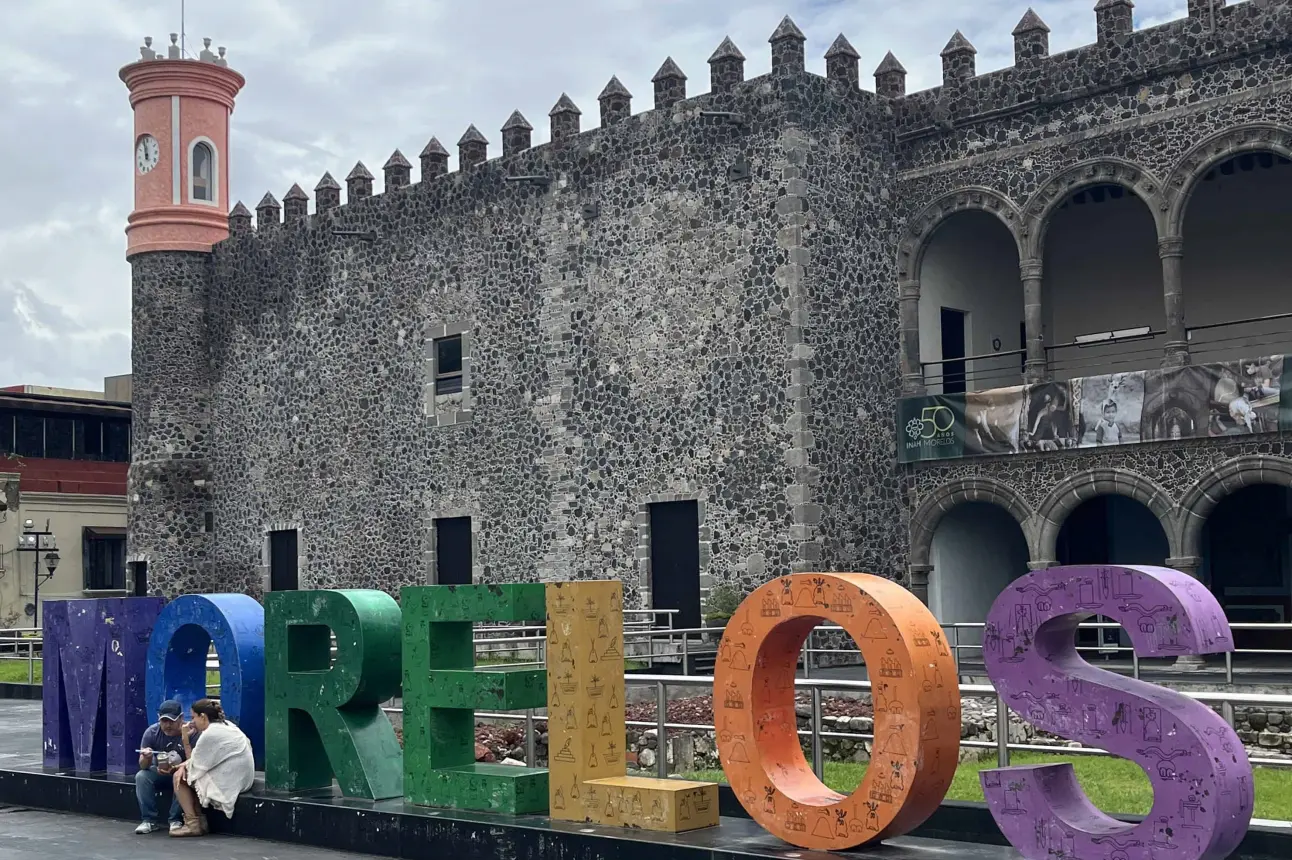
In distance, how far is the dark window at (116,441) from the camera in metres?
39.2

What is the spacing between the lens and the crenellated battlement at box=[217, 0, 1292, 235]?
17.5 m

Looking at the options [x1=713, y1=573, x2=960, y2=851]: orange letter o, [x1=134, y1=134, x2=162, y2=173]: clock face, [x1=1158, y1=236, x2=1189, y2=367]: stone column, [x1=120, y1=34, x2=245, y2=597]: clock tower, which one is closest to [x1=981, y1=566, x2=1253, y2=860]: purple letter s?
[x1=713, y1=573, x2=960, y2=851]: orange letter o

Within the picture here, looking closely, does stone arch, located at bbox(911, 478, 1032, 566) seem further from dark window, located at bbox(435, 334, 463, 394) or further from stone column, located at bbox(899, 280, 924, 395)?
dark window, located at bbox(435, 334, 463, 394)

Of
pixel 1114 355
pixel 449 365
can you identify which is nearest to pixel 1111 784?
pixel 1114 355

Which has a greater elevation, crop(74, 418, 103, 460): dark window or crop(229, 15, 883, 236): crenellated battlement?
crop(229, 15, 883, 236): crenellated battlement

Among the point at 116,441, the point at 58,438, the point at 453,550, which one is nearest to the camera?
the point at 453,550

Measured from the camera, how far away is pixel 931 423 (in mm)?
19828

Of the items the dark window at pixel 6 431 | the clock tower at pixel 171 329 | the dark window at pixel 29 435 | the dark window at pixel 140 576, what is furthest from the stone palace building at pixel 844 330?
the dark window at pixel 29 435

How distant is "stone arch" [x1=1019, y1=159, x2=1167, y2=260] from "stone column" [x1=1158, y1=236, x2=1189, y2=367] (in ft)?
→ 0.72

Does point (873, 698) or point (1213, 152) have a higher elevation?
point (1213, 152)

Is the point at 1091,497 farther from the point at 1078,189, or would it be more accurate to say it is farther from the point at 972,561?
the point at 1078,189

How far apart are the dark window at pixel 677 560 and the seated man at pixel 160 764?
34.6 ft

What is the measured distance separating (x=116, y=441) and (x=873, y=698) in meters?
35.3

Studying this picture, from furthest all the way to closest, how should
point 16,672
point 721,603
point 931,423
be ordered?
point 16,672 → point 931,423 → point 721,603
